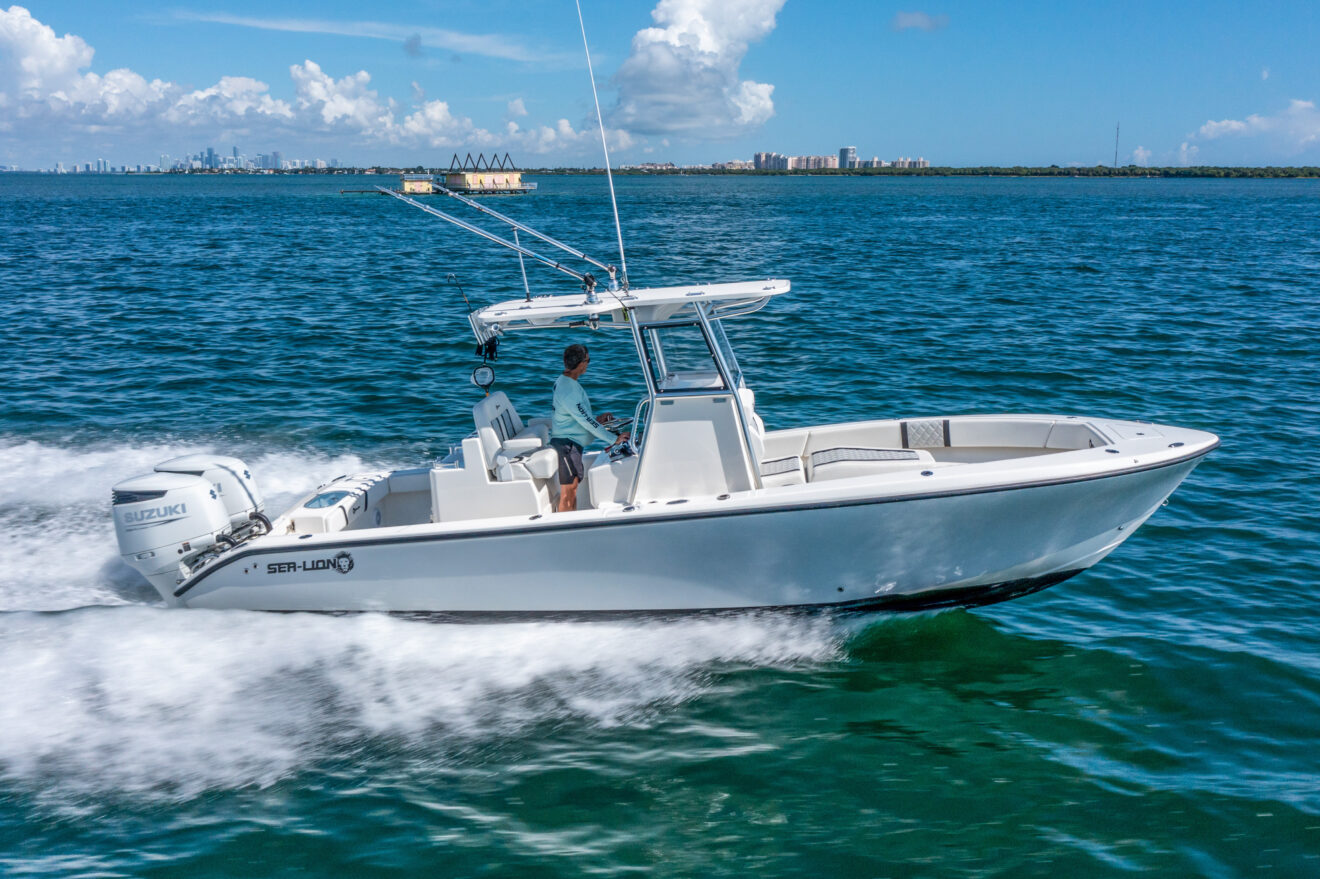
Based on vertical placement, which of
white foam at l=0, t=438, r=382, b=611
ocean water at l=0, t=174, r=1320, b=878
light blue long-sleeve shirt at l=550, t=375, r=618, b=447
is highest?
light blue long-sleeve shirt at l=550, t=375, r=618, b=447

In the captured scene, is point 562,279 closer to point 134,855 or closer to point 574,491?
point 574,491

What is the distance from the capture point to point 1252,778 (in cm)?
511

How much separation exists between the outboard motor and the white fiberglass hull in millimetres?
227

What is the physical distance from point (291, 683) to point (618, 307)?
11.1 feet

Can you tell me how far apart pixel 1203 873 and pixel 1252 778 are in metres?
0.95

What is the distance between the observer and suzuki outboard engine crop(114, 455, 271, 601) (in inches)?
262

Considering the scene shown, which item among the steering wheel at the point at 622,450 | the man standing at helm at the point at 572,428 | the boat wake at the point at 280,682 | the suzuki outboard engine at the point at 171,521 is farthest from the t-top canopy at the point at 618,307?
the suzuki outboard engine at the point at 171,521

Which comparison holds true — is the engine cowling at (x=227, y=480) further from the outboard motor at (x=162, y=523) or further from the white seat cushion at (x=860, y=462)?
the white seat cushion at (x=860, y=462)

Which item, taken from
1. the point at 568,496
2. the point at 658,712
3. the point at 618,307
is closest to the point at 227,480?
the point at 568,496

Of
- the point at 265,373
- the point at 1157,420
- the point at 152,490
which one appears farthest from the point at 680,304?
the point at 265,373

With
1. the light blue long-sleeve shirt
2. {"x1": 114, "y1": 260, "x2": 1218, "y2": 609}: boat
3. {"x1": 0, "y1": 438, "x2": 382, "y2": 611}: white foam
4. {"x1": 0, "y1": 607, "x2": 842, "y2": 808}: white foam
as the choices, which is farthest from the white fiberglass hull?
{"x1": 0, "y1": 438, "x2": 382, "y2": 611}: white foam

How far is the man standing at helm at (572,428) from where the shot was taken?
6.97m

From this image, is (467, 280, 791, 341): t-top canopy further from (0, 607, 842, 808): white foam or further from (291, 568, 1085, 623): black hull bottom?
(0, 607, 842, 808): white foam

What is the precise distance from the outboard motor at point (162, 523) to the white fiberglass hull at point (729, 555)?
23 centimetres
